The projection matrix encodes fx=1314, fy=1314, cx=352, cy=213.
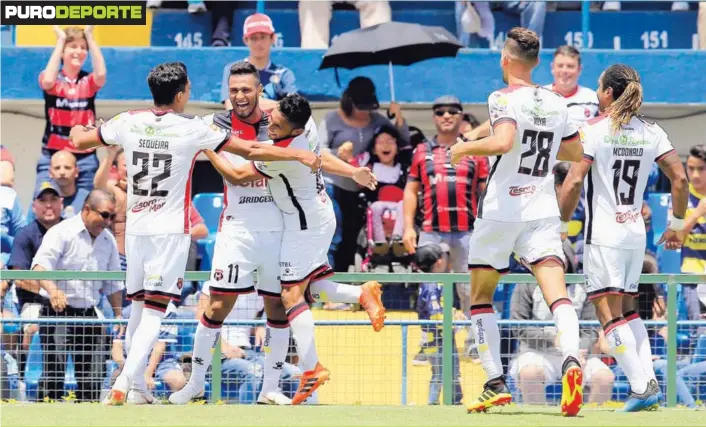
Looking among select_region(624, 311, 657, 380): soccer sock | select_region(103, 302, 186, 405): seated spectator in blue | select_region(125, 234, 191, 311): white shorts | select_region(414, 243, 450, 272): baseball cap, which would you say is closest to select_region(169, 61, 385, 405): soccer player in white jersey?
select_region(125, 234, 191, 311): white shorts

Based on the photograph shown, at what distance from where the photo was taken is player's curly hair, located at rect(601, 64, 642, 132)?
28.7ft

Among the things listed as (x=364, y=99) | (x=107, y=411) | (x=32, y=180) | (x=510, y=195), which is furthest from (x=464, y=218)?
(x=32, y=180)

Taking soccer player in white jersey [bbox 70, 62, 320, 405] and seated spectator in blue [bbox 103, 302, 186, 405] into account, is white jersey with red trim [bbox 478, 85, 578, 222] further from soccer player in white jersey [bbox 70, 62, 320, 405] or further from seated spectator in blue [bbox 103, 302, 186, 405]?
seated spectator in blue [bbox 103, 302, 186, 405]

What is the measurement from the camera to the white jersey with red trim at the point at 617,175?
8758mm

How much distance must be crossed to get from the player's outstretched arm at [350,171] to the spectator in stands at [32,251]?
Result: 9.49 feet

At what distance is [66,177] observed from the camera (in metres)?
13.1

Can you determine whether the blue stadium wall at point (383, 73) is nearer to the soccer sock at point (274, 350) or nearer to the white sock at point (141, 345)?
the soccer sock at point (274, 350)

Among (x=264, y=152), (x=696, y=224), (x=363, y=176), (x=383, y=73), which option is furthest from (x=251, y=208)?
(x=383, y=73)

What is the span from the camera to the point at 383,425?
7375 millimetres

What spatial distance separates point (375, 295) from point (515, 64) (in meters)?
1.98

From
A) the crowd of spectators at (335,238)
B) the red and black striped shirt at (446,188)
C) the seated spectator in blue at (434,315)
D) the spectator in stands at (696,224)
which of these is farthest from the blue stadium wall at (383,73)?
the seated spectator in blue at (434,315)

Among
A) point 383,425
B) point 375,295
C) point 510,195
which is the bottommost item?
point 383,425

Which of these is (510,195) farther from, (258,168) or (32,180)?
(32,180)

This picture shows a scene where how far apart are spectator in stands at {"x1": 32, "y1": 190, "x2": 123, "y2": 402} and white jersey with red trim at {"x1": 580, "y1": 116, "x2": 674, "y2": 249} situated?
4061 mm
